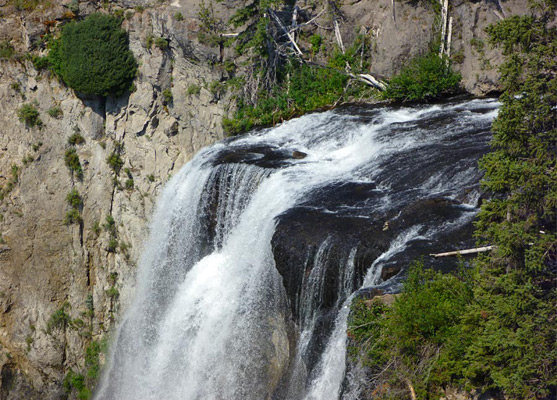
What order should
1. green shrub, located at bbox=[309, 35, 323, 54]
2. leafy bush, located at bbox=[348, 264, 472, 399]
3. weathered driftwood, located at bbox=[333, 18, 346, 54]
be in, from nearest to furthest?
leafy bush, located at bbox=[348, 264, 472, 399], weathered driftwood, located at bbox=[333, 18, 346, 54], green shrub, located at bbox=[309, 35, 323, 54]

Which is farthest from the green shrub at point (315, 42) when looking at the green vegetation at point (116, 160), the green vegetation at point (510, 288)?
the green vegetation at point (510, 288)

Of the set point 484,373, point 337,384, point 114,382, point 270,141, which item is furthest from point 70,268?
point 484,373

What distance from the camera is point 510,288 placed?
1056cm

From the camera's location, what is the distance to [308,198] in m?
16.6

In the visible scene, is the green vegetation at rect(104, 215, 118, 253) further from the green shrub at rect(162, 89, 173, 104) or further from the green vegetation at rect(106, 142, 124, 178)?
the green shrub at rect(162, 89, 173, 104)

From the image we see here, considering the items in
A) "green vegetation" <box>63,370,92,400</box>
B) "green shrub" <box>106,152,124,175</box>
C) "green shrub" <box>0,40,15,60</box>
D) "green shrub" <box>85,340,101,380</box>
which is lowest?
"green vegetation" <box>63,370,92,400</box>

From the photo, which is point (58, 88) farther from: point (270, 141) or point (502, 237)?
point (502, 237)

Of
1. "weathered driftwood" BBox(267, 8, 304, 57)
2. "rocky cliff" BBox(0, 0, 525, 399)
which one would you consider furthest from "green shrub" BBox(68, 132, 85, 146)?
"weathered driftwood" BBox(267, 8, 304, 57)

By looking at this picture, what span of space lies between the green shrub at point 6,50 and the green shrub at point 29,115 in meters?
1.72

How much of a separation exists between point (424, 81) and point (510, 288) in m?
12.3

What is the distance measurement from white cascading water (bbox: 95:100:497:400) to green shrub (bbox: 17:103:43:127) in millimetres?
5436

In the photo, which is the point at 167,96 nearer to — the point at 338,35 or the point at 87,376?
the point at 338,35

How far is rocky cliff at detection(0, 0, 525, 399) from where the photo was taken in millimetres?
23281

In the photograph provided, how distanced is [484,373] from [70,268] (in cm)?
1599
